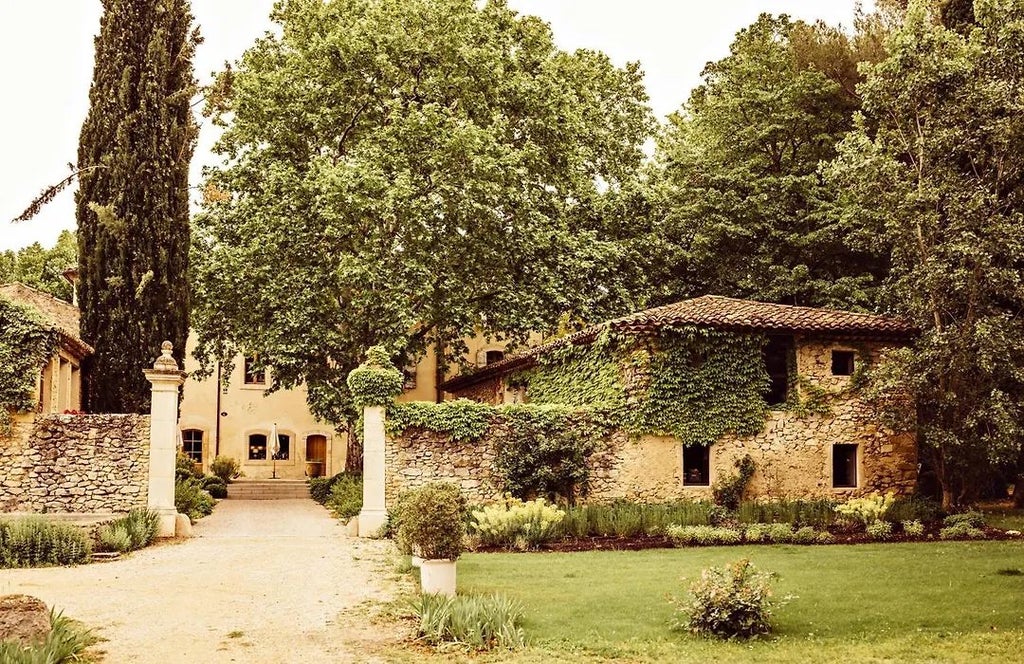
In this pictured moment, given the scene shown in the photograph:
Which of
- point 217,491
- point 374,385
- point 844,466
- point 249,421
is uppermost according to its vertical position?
point 374,385

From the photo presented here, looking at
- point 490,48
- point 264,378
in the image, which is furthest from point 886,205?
point 264,378

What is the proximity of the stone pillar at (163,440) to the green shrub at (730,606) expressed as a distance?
482 inches

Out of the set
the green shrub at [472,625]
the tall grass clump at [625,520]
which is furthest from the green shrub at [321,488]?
the green shrub at [472,625]

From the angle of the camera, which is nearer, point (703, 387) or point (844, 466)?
point (703, 387)

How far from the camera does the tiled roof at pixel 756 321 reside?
22094 millimetres

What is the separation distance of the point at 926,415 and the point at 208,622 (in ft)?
57.0

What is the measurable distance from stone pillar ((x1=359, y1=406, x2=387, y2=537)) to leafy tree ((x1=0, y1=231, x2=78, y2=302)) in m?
30.6

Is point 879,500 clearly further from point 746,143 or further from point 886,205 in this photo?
point 746,143

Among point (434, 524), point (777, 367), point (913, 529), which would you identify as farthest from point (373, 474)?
point (913, 529)

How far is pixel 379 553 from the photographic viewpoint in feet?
55.1

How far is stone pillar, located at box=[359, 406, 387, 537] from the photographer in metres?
19.4

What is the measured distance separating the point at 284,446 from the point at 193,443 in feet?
11.5

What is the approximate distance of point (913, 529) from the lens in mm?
18484

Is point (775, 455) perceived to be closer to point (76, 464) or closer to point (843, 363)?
point (843, 363)
